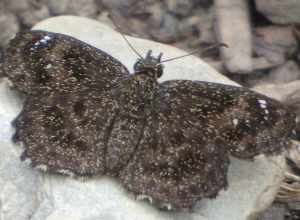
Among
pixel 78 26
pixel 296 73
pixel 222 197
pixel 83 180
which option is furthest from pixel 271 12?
pixel 83 180

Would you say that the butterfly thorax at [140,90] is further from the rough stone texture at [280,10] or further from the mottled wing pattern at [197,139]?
the rough stone texture at [280,10]

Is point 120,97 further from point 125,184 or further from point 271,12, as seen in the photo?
point 271,12

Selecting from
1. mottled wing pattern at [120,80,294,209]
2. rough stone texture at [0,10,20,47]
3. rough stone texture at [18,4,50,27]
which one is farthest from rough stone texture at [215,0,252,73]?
rough stone texture at [0,10,20,47]

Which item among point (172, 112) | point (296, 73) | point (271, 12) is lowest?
point (296, 73)

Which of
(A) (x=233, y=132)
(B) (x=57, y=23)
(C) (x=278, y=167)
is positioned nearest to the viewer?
(A) (x=233, y=132)

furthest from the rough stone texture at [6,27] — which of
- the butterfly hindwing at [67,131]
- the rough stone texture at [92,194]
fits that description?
the butterfly hindwing at [67,131]

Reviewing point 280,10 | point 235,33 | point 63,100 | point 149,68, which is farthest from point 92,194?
point 280,10
